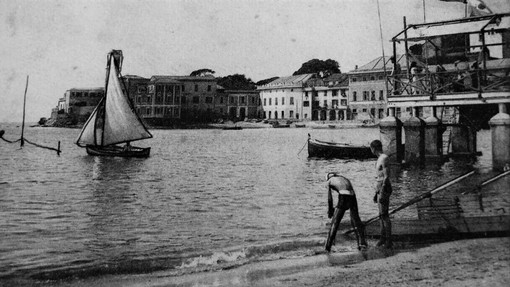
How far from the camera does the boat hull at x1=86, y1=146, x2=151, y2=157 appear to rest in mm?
31547

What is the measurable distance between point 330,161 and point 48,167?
57.3ft

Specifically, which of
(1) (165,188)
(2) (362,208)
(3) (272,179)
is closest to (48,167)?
(1) (165,188)

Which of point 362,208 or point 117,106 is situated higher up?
point 117,106

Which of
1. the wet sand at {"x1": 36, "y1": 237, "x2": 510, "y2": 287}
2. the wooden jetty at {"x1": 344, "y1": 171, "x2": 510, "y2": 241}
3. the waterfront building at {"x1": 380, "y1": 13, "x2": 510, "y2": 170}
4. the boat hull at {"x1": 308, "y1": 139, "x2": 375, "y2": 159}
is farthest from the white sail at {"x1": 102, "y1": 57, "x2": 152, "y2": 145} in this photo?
the wooden jetty at {"x1": 344, "y1": 171, "x2": 510, "y2": 241}

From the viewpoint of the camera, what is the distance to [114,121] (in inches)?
1220

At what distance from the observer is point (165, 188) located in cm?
1808

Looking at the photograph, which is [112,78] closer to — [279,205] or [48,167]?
[48,167]

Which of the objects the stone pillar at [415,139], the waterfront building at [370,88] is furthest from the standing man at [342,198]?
the waterfront building at [370,88]

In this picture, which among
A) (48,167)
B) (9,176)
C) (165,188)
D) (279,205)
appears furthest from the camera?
(48,167)

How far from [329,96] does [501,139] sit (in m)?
60.7

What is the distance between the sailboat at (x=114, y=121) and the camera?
99.7 feet

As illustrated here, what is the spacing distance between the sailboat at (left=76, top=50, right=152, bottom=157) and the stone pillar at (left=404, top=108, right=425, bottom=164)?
69.6 ft

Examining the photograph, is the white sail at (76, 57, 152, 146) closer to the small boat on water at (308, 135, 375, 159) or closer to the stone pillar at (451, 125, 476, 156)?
the small boat on water at (308, 135, 375, 159)

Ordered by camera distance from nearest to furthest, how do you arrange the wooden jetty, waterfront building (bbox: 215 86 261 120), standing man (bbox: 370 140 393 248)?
standing man (bbox: 370 140 393 248) → the wooden jetty → waterfront building (bbox: 215 86 261 120)
